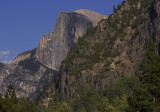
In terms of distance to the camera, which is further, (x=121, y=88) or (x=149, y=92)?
(x=121, y=88)

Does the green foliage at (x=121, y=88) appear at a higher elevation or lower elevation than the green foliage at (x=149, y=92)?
higher

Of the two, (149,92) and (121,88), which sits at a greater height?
(121,88)

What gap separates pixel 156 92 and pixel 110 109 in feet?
49.1

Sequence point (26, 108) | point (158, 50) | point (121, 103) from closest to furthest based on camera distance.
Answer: point (121, 103) < point (26, 108) < point (158, 50)

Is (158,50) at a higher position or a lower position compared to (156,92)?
higher

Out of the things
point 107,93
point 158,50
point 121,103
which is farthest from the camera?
point 158,50

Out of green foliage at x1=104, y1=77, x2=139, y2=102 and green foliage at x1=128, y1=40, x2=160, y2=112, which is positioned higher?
green foliage at x1=104, y1=77, x2=139, y2=102

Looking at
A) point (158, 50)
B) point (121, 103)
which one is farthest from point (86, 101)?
point (121, 103)

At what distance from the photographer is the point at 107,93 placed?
186750 millimetres

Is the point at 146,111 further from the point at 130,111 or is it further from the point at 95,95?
the point at 95,95

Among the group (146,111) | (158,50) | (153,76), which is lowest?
(146,111)

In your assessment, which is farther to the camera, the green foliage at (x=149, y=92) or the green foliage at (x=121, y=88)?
the green foliage at (x=121, y=88)

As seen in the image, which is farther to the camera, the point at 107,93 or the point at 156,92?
the point at 107,93

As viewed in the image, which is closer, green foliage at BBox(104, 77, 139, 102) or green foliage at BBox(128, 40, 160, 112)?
green foliage at BBox(128, 40, 160, 112)
